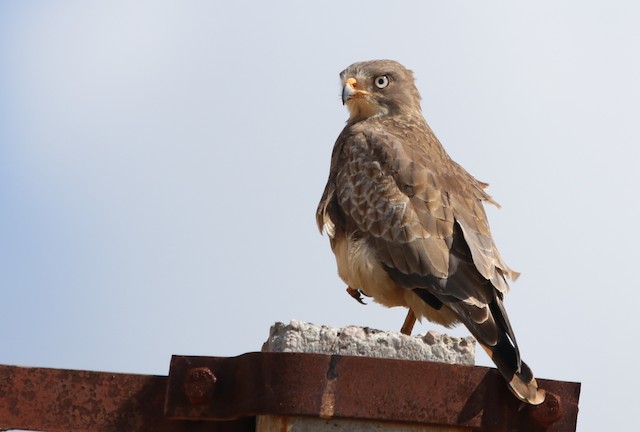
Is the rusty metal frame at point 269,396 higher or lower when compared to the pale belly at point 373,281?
lower

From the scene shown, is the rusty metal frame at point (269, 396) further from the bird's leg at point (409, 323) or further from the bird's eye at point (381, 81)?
the bird's eye at point (381, 81)

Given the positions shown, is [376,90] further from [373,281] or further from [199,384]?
[199,384]

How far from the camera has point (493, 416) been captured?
10.3 feet

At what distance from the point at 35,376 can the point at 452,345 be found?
51.3 inches

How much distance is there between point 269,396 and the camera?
295 cm

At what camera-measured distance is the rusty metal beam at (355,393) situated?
2947 mm

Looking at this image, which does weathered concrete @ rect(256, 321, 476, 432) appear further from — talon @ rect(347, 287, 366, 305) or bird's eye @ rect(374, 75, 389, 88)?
bird's eye @ rect(374, 75, 389, 88)

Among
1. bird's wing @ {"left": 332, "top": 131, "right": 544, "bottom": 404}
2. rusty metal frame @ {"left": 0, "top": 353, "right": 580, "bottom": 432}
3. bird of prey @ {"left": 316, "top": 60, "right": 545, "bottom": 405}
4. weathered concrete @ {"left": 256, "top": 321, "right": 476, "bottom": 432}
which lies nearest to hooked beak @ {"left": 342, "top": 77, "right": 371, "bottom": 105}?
bird of prey @ {"left": 316, "top": 60, "right": 545, "bottom": 405}

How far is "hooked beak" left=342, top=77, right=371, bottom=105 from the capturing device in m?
7.01

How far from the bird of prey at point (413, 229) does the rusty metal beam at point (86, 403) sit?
1597 millimetres

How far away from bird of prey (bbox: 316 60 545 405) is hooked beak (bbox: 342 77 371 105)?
24 cm

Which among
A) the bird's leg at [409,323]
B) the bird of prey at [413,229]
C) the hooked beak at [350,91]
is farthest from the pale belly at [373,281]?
the hooked beak at [350,91]

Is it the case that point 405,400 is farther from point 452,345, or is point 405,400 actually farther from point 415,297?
point 415,297

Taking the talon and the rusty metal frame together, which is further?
the talon
